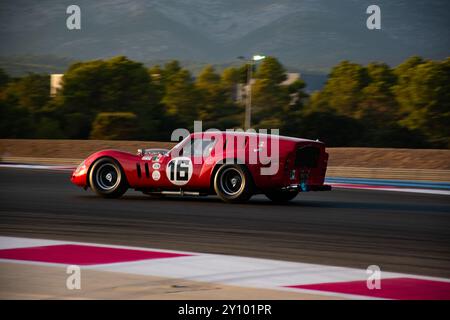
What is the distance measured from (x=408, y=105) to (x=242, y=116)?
14.1 meters

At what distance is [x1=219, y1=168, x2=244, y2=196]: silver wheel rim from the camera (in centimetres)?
1277

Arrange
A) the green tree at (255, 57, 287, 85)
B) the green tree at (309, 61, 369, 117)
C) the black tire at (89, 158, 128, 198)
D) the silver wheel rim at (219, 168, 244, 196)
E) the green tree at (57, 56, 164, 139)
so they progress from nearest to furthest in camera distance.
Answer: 1. the silver wheel rim at (219, 168, 244, 196)
2. the black tire at (89, 158, 128, 198)
3. the green tree at (57, 56, 164, 139)
4. the green tree at (309, 61, 369, 117)
5. the green tree at (255, 57, 287, 85)

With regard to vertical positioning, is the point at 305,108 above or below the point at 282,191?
above

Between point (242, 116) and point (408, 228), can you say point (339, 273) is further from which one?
point (242, 116)

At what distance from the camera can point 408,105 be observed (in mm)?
62875

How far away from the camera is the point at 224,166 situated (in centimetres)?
1270

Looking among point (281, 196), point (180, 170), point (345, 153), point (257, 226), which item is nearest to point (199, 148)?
point (180, 170)

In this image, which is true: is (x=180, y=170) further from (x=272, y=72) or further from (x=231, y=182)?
(x=272, y=72)

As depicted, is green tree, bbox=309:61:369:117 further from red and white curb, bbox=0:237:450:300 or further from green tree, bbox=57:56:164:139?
red and white curb, bbox=0:237:450:300

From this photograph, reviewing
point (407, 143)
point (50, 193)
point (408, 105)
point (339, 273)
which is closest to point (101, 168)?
point (50, 193)

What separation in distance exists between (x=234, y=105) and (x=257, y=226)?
5824 cm

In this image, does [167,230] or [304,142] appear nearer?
[167,230]

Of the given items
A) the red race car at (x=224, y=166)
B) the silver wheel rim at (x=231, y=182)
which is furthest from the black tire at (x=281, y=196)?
the silver wheel rim at (x=231, y=182)

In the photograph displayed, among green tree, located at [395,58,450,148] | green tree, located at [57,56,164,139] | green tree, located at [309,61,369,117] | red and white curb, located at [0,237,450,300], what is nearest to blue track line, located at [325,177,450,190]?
red and white curb, located at [0,237,450,300]
